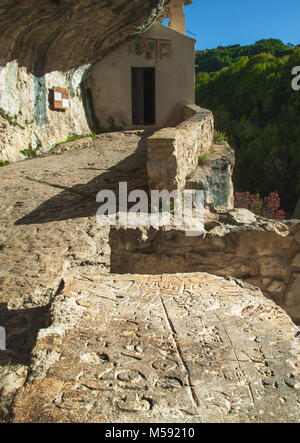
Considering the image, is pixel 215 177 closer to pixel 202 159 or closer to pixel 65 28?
pixel 202 159

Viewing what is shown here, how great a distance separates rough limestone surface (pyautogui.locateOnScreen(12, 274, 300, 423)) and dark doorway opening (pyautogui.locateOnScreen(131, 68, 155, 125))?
1018 cm

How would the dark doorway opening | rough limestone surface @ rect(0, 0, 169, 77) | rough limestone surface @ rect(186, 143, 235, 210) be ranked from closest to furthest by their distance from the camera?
rough limestone surface @ rect(186, 143, 235, 210) → rough limestone surface @ rect(0, 0, 169, 77) → the dark doorway opening

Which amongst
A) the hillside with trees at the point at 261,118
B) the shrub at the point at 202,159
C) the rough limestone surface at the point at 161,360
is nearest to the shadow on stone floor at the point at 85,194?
the shrub at the point at 202,159

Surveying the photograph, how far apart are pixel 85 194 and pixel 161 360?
3.81m

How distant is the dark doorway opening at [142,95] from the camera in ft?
40.6

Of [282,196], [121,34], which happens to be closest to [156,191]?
[121,34]

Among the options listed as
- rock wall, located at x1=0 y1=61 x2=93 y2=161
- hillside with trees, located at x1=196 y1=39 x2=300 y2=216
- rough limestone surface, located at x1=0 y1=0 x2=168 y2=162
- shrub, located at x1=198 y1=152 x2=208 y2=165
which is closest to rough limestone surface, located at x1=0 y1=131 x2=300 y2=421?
rock wall, located at x1=0 y1=61 x2=93 y2=161

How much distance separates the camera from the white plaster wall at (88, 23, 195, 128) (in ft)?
36.1

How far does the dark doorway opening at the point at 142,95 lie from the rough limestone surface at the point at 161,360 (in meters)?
10.2

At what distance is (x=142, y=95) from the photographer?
41.5 feet

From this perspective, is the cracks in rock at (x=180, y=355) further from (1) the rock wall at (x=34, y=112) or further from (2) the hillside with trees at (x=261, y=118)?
(2) the hillside with trees at (x=261, y=118)

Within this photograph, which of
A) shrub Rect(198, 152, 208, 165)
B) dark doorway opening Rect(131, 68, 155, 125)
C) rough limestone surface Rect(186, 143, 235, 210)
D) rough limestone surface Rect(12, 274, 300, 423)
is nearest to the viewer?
rough limestone surface Rect(12, 274, 300, 423)

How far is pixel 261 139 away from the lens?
71.1 feet

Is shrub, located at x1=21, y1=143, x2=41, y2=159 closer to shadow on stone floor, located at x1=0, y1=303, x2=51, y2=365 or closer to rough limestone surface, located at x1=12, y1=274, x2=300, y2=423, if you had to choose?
shadow on stone floor, located at x1=0, y1=303, x2=51, y2=365
